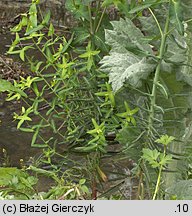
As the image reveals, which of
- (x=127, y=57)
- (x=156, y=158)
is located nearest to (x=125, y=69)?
(x=127, y=57)

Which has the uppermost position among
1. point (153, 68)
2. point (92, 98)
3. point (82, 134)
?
point (153, 68)

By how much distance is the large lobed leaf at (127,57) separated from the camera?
6.10 feet

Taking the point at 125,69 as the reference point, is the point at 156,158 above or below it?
below

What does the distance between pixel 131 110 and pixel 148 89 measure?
91 millimetres

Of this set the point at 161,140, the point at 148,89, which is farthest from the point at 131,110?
the point at 161,140

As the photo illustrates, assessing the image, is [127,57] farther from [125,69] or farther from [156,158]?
[156,158]

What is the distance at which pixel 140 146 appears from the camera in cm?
204

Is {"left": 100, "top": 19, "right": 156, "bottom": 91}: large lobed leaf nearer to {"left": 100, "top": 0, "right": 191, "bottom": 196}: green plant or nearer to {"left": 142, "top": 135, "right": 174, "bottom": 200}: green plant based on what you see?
{"left": 100, "top": 0, "right": 191, "bottom": 196}: green plant

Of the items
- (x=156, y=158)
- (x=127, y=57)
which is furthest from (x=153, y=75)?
(x=156, y=158)

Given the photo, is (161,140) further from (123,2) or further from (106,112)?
(123,2)

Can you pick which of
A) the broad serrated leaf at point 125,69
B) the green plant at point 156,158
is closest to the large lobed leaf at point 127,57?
the broad serrated leaf at point 125,69

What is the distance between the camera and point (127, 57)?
1.95 meters

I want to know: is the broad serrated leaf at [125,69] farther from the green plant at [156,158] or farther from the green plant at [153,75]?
the green plant at [156,158]

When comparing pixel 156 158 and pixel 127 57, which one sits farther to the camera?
pixel 127 57
